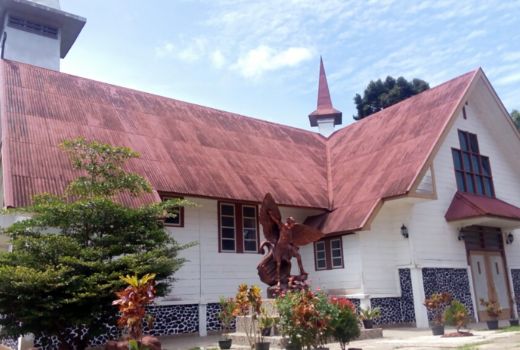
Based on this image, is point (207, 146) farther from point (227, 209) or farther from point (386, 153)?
point (386, 153)

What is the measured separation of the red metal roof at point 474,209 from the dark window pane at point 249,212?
5956 millimetres

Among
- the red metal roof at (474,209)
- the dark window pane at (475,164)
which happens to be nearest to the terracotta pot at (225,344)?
the red metal roof at (474,209)

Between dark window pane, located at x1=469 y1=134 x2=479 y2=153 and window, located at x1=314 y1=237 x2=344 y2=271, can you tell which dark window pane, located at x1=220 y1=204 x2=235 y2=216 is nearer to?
window, located at x1=314 y1=237 x2=344 y2=271

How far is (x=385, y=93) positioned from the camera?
3450cm

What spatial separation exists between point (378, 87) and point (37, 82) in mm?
25667

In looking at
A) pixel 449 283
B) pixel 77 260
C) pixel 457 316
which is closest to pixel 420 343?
pixel 457 316

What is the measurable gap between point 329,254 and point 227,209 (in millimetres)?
3368

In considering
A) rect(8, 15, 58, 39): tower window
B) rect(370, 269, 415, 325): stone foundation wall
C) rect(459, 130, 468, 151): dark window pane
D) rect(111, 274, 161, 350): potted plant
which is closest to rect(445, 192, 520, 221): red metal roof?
rect(459, 130, 468, 151): dark window pane

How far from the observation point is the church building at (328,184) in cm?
1296

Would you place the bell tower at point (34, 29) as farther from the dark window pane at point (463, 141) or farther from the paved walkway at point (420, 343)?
→ the dark window pane at point (463, 141)

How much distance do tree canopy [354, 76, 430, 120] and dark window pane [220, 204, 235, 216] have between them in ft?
72.4

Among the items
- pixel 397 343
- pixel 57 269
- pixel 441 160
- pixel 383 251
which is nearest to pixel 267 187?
pixel 383 251

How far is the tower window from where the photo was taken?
22438 millimetres

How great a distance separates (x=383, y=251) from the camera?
14406mm
